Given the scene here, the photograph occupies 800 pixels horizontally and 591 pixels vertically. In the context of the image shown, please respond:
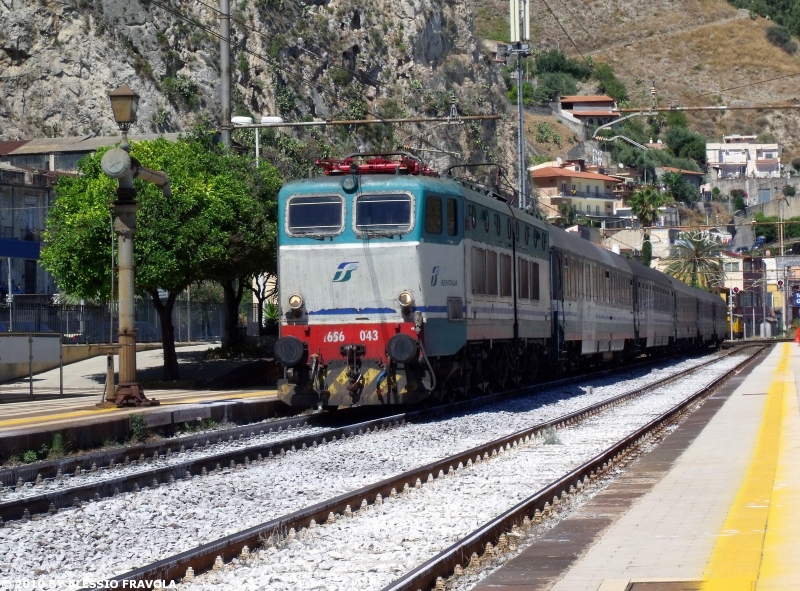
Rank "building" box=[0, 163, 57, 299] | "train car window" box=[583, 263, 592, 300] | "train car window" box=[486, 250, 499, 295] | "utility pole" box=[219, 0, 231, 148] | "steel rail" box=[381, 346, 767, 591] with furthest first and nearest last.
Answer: "building" box=[0, 163, 57, 299] → "train car window" box=[583, 263, 592, 300] → "utility pole" box=[219, 0, 231, 148] → "train car window" box=[486, 250, 499, 295] → "steel rail" box=[381, 346, 767, 591]

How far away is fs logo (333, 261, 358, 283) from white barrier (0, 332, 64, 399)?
7.35 metres

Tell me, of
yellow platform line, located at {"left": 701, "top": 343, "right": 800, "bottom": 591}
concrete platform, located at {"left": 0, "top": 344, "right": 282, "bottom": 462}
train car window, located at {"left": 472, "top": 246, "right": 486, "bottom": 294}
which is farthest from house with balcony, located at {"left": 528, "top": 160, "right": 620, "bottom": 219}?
yellow platform line, located at {"left": 701, "top": 343, "right": 800, "bottom": 591}

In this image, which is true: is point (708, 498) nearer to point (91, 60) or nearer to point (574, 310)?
point (574, 310)

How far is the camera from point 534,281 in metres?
25.8

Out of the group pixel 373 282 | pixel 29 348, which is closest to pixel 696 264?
pixel 29 348

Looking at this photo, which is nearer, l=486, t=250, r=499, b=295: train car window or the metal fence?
l=486, t=250, r=499, b=295: train car window

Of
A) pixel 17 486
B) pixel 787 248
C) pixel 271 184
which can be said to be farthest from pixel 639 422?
pixel 787 248

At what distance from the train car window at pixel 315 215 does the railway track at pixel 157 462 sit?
3.15m

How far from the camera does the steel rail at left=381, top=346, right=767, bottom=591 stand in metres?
7.64

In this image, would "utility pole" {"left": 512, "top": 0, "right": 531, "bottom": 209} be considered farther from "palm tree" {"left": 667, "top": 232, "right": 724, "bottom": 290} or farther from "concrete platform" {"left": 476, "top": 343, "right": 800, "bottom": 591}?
"palm tree" {"left": 667, "top": 232, "right": 724, "bottom": 290}

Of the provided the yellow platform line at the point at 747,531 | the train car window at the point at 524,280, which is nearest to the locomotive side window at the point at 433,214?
the train car window at the point at 524,280

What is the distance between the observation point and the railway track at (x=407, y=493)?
780 centimetres

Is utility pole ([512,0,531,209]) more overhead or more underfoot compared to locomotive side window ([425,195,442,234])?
more overhead

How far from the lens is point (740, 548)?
26.0 feet
